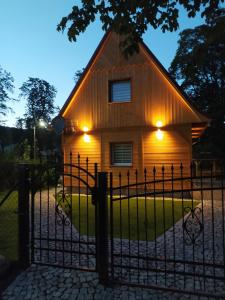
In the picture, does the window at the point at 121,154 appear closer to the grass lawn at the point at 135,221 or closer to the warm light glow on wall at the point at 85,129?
the warm light glow on wall at the point at 85,129

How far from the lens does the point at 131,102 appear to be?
14047 mm

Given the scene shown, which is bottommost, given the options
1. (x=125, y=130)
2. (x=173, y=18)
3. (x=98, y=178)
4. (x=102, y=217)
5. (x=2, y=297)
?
(x=2, y=297)

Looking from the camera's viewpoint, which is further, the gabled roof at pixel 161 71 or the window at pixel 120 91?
the window at pixel 120 91

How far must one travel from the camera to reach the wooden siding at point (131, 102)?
13423mm

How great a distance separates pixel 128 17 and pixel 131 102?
31.5ft

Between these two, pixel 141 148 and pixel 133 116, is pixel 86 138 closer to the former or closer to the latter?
pixel 133 116

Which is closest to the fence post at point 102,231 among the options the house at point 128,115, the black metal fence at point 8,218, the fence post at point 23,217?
the fence post at point 23,217

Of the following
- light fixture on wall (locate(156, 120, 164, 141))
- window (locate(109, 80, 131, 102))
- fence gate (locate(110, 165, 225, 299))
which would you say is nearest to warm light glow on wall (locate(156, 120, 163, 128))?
light fixture on wall (locate(156, 120, 164, 141))

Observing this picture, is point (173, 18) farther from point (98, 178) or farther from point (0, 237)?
point (0, 237)

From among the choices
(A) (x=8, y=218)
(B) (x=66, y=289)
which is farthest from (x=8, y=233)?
(B) (x=66, y=289)

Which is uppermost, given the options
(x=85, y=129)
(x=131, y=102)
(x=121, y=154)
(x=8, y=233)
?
(x=131, y=102)

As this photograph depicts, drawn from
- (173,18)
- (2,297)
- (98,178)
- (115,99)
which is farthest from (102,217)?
(115,99)

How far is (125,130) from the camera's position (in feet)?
46.5

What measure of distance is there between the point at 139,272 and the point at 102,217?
43.5 inches
